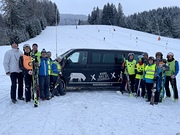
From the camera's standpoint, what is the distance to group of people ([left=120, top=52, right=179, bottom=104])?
746cm

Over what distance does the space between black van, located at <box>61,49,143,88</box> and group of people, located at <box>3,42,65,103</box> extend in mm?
692

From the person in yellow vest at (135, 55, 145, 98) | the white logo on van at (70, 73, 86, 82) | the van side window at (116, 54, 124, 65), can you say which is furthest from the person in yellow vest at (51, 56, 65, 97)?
the person in yellow vest at (135, 55, 145, 98)

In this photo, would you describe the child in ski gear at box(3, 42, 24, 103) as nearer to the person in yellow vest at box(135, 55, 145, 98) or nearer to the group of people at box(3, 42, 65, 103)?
the group of people at box(3, 42, 65, 103)

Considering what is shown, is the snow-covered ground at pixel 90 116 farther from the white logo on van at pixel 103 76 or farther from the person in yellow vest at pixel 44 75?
the white logo on van at pixel 103 76

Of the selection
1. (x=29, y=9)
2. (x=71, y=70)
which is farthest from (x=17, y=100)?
(x=29, y=9)

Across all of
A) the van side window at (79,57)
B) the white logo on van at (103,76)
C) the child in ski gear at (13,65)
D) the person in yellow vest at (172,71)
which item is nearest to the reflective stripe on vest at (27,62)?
the child in ski gear at (13,65)

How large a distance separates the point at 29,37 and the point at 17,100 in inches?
1277

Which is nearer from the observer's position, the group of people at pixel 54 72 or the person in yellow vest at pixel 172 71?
the group of people at pixel 54 72

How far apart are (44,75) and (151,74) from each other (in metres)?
3.68

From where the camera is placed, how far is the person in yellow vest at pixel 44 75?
7.39 m

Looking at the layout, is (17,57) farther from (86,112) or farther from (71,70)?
(86,112)

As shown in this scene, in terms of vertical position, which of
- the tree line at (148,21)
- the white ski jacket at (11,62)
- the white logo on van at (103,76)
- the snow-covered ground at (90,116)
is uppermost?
the tree line at (148,21)

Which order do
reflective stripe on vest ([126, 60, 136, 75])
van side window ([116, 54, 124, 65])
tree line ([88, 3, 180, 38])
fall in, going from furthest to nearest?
tree line ([88, 3, 180, 38]) → van side window ([116, 54, 124, 65]) → reflective stripe on vest ([126, 60, 136, 75])

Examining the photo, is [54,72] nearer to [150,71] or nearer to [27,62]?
[27,62]
